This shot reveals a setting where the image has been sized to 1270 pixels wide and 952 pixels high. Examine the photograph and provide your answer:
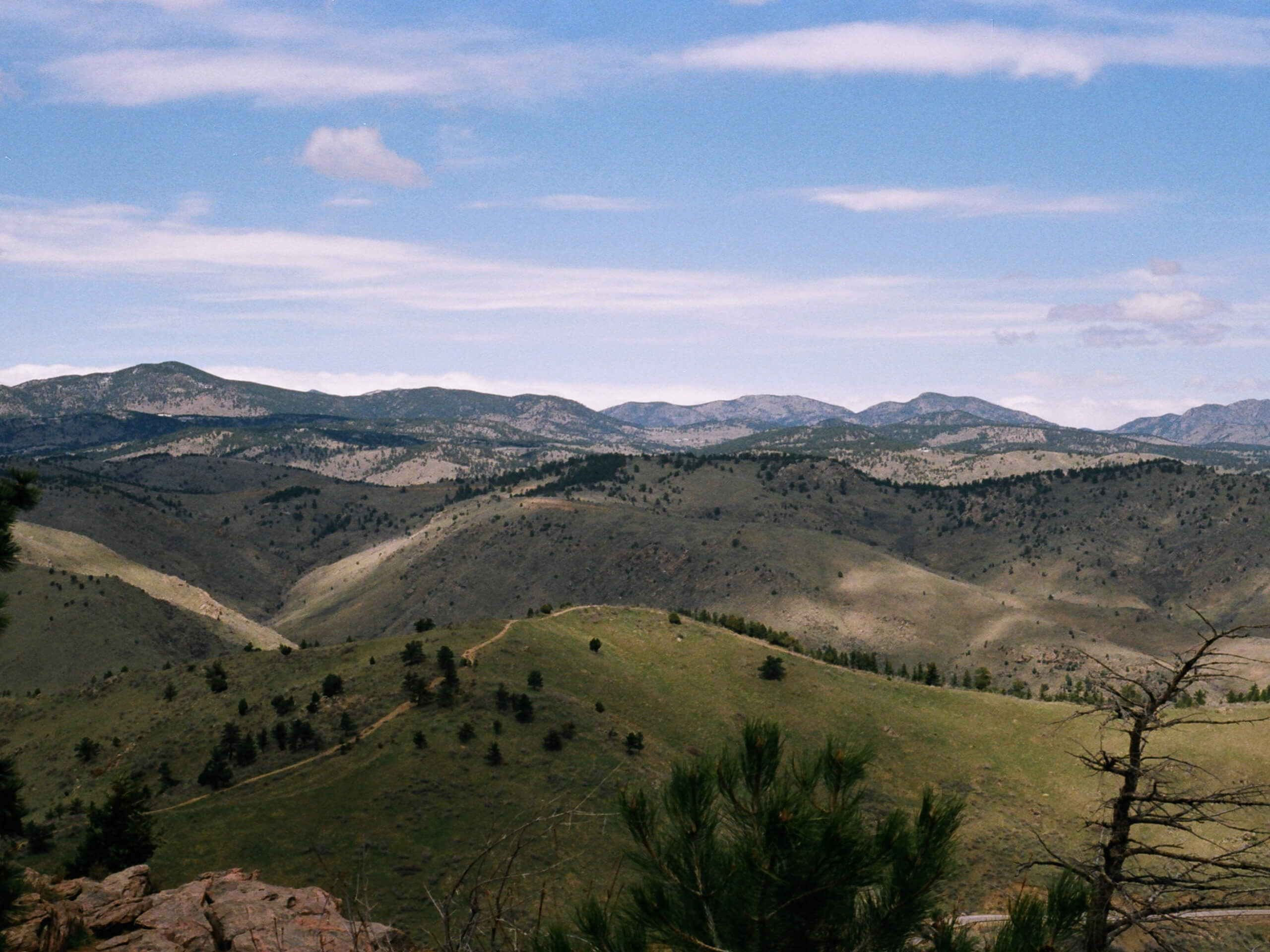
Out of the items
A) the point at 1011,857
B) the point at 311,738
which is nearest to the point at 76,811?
the point at 311,738

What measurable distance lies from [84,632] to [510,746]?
293ft

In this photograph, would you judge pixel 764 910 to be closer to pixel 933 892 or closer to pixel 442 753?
pixel 933 892

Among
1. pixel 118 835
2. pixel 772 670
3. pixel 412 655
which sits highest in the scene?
pixel 118 835

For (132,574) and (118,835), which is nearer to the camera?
(118,835)

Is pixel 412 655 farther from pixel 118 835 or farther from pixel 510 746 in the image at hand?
pixel 118 835

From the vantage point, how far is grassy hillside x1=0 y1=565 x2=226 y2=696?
112125 millimetres

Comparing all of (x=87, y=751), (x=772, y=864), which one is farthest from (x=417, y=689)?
(x=772, y=864)

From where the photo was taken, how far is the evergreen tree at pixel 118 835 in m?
35.2

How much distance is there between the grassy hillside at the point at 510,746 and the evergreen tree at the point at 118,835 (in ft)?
24.5

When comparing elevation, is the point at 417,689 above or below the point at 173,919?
Answer: below

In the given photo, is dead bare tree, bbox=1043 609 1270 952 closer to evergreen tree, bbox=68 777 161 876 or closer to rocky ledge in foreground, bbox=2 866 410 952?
rocky ledge in foreground, bbox=2 866 410 952

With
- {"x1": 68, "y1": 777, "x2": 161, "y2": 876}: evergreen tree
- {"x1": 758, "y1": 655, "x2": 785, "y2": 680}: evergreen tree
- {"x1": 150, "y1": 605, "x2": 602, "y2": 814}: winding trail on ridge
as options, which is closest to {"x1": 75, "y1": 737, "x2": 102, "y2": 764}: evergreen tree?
{"x1": 150, "y1": 605, "x2": 602, "y2": 814}: winding trail on ridge

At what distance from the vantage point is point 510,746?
61219 mm

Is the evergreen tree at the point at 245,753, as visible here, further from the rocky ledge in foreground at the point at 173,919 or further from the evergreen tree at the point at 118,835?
the rocky ledge in foreground at the point at 173,919
